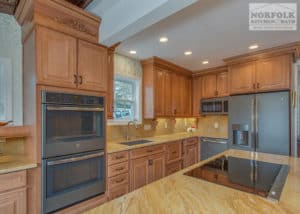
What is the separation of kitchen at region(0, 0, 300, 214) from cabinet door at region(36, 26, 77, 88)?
1 centimetres

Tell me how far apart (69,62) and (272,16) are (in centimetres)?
239

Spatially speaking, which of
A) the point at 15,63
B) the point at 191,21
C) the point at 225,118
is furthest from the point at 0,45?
the point at 225,118

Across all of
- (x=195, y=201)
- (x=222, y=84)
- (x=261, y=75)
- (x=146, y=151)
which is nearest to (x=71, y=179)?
(x=146, y=151)

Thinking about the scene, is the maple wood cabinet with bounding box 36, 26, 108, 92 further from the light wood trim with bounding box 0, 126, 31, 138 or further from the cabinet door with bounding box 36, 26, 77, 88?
the light wood trim with bounding box 0, 126, 31, 138

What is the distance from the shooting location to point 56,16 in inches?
72.7

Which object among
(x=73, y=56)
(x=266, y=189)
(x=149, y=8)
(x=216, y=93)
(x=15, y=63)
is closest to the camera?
(x=266, y=189)

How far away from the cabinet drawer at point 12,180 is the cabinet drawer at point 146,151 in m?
1.35

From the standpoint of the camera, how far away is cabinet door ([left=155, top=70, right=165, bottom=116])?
12.1ft

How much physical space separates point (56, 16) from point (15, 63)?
801mm

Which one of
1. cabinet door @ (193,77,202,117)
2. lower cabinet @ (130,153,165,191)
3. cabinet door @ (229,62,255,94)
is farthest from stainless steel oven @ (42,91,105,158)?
cabinet door @ (193,77,202,117)

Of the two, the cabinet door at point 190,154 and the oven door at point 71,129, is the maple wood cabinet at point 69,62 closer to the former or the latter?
the oven door at point 71,129

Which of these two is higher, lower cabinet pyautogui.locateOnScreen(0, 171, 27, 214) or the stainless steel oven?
the stainless steel oven

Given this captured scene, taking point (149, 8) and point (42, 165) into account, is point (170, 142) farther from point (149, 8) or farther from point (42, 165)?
point (149, 8)

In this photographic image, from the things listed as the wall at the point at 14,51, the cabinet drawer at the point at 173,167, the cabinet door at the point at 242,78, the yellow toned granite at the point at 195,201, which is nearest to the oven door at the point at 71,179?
the wall at the point at 14,51
